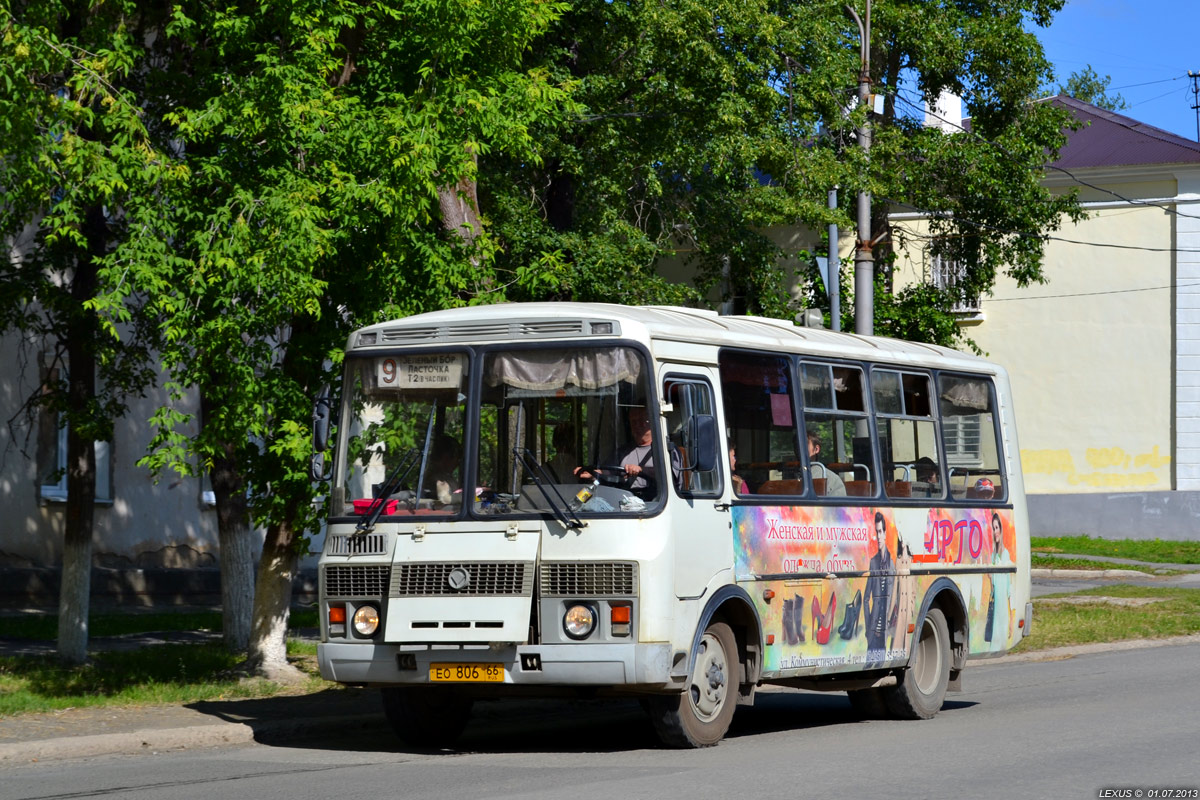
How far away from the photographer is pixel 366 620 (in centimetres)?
1001

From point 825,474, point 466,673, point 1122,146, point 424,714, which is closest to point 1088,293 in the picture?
point 1122,146

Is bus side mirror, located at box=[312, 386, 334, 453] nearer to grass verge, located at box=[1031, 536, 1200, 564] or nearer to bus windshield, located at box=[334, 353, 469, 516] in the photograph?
bus windshield, located at box=[334, 353, 469, 516]

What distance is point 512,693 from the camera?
385 inches

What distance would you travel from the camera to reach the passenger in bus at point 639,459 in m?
9.74

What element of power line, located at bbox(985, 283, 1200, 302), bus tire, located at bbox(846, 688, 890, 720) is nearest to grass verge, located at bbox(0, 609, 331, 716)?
bus tire, located at bbox(846, 688, 890, 720)

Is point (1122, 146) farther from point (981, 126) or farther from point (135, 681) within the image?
point (135, 681)

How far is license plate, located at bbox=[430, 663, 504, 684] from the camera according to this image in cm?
951

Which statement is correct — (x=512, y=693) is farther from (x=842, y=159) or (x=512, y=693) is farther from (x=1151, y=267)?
(x=1151, y=267)

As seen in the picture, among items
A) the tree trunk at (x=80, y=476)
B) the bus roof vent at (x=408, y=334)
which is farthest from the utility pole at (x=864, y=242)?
the bus roof vent at (x=408, y=334)

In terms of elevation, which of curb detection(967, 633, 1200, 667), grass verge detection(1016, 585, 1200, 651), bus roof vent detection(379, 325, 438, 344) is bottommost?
curb detection(967, 633, 1200, 667)

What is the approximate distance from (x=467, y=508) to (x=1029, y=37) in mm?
19829

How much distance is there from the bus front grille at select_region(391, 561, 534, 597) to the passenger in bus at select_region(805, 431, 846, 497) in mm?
2763

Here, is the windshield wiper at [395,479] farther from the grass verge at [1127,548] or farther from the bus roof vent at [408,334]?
the grass verge at [1127,548]

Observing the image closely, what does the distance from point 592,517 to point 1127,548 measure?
2799 cm
